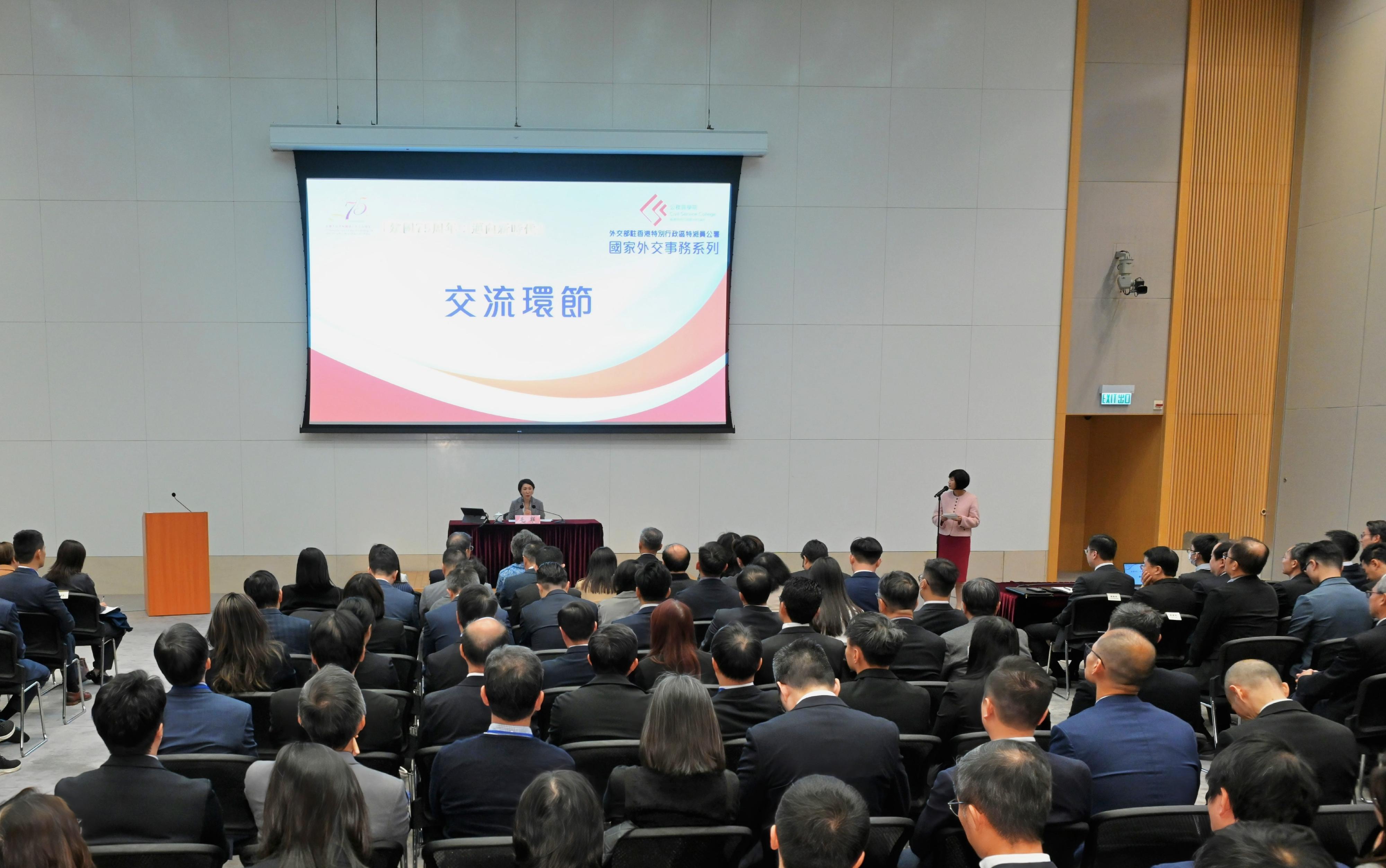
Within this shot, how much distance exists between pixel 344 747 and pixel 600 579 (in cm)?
264

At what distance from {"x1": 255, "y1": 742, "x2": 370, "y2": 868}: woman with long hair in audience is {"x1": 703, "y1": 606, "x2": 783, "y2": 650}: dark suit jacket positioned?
2231 mm

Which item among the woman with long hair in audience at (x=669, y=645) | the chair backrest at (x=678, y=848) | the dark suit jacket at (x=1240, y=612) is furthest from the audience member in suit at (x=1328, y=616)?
the chair backrest at (x=678, y=848)

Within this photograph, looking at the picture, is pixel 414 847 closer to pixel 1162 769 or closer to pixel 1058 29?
pixel 1162 769

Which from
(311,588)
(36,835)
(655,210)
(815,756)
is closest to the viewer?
(36,835)

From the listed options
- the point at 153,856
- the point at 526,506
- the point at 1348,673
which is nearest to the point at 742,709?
the point at 153,856

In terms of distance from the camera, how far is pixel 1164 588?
5152 millimetres

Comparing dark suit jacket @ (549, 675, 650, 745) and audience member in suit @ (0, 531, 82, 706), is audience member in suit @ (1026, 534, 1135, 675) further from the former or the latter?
audience member in suit @ (0, 531, 82, 706)

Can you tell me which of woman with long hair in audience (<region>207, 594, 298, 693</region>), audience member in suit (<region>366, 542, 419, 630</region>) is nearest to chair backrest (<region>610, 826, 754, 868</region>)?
woman with long hair in audience (<region>207, 594, 298, 693</region>)

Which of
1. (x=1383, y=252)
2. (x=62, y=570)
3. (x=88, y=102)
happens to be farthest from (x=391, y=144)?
(x=1383, y=252)

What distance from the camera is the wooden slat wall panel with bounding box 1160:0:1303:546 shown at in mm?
8961

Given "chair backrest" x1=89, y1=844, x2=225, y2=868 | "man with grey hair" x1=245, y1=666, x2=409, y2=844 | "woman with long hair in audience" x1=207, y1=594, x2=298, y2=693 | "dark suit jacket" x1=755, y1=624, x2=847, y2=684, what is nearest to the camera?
"chair backrest" x1=89, y1=844, x2=225, y2=868

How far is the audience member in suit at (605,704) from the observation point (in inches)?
115

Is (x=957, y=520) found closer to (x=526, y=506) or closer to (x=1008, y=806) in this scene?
(x=526, y=506)

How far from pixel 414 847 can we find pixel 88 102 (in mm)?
8266
